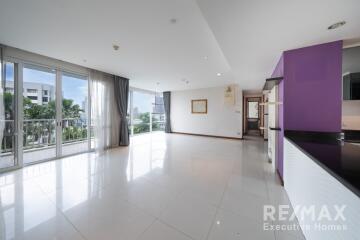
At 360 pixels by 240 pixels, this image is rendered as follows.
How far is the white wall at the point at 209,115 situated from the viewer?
6.32 meters

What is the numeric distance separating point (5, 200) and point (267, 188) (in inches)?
148

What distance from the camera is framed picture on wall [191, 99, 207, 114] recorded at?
7.06 meters

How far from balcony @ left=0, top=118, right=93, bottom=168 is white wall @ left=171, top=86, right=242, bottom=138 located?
461cm

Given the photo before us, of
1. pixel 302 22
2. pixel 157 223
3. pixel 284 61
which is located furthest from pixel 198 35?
pixel 157 223

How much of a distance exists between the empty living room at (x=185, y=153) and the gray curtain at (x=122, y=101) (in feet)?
2.67

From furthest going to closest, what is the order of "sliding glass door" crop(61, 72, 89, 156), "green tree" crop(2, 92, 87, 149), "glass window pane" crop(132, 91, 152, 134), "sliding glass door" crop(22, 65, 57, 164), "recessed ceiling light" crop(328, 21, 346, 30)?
"glass window pane" crop(132, 91, 152, 134), "sliding glass door" crop(61, 72, 89, 156), "sliding glass door" crop(22, 65, 57, 164), "green tree" crop(2, 92, 87, 149), "recessed ceiling light" crop(328, 21, 346, 30)

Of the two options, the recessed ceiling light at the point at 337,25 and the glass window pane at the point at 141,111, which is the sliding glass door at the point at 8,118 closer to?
the glass window pane at the point at 141,111

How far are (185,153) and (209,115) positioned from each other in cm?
332

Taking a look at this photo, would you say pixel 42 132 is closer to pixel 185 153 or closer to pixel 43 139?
pixel 43 139

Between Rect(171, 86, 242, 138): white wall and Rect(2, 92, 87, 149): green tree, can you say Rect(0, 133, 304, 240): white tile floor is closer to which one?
Rect(2, 92, 87, 149): green tree

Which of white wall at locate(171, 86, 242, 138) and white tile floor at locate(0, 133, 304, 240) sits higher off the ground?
white wall at locate(171, 86, 242, 138)

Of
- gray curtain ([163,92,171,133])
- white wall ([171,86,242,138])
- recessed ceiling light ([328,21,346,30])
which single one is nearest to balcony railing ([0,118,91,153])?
gray curtain ([163,92,171,133])

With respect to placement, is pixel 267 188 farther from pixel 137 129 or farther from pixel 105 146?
pixel 137 129

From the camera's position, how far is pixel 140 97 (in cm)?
711
